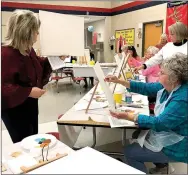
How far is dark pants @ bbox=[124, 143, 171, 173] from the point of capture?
1529 mm

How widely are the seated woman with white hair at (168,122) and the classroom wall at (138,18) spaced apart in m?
5.92

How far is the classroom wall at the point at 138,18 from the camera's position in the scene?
6.91 m

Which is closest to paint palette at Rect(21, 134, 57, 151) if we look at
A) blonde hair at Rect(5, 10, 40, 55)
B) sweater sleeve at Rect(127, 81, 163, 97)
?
blonde hair at Rect(5, 10, 40, 55)

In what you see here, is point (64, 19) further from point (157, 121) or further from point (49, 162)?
point (49, 162)

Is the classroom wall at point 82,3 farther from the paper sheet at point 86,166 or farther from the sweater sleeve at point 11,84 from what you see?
the paper sheet at point 86,166

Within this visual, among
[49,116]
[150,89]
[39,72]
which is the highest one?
[39,72]

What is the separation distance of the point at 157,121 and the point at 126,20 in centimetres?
791

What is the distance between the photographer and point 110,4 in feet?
31.8

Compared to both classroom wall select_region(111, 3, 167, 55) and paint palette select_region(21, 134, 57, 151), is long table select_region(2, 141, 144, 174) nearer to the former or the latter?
paint palette select_region(21, 134, 57, 151)

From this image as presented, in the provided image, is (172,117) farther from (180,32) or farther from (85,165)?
(180,32)

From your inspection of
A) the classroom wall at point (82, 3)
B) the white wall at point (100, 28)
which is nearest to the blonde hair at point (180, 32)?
the classroom wall at point (82, 3)

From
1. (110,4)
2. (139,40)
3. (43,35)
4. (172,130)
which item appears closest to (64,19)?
(43,35)

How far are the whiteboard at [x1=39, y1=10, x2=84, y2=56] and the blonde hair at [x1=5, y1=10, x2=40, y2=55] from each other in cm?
30

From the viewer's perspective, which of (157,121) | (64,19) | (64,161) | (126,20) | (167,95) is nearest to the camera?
(64,161)
